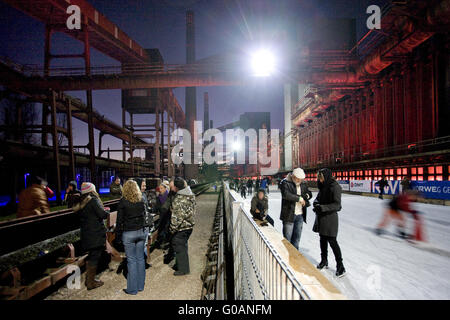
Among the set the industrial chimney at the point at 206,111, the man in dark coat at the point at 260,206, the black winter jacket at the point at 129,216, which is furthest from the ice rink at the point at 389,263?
the industrial chimney at the point at 206,111

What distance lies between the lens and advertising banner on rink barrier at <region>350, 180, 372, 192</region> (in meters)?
20.7

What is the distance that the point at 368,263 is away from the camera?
4.92 meters

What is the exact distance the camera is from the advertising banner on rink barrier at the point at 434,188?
1348 centimetres

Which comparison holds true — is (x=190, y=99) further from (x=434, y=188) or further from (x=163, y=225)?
(x=163, y=225)

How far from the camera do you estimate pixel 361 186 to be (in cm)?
2209

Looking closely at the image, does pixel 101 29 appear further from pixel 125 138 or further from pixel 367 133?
pixel 367 133

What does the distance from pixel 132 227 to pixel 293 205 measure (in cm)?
303

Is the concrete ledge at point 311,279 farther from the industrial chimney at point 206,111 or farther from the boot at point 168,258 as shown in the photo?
the industrial chimney at point 206,111

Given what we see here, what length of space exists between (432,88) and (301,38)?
120ft

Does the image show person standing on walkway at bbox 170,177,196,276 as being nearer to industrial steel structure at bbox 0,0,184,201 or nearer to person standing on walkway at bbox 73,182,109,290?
person standing on walkway at bbox 73,182,109,290

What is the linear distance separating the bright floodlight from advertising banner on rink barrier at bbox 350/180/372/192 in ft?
44.0

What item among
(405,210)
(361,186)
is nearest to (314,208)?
(405,210)
